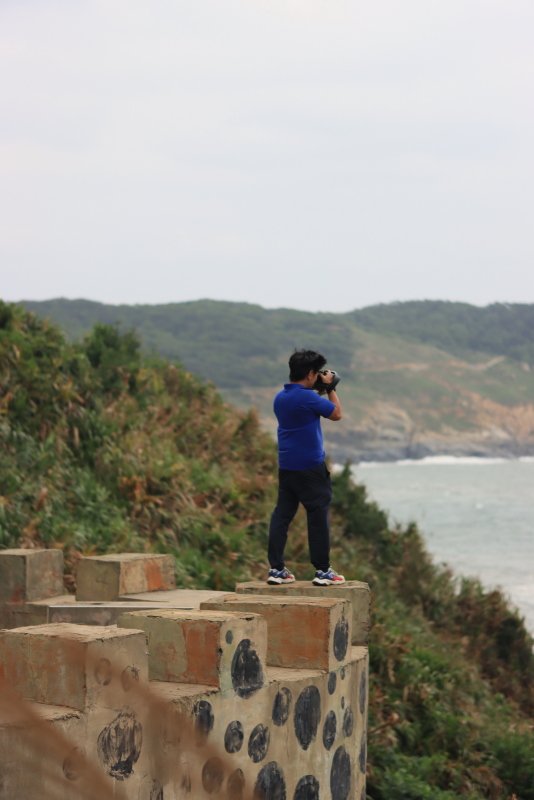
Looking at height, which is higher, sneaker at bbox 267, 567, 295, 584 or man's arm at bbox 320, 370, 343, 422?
man's arm at bbox 320, 370, 343, 422

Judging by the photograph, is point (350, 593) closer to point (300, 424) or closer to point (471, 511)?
point (300, 424)

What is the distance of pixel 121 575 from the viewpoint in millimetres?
9109

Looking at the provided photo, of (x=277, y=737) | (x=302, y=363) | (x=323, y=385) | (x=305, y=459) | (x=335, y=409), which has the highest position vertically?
(x=302, y=363)

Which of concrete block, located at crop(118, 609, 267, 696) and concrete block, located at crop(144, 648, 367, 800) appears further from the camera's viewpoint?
concrete block, located at crop(118, 609, 267, 696)

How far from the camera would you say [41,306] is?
133125 millimetres

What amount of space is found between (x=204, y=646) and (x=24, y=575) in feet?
11.8

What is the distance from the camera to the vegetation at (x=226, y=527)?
40.9 ft

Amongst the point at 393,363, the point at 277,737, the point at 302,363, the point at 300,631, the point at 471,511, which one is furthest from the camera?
the point at 393,363

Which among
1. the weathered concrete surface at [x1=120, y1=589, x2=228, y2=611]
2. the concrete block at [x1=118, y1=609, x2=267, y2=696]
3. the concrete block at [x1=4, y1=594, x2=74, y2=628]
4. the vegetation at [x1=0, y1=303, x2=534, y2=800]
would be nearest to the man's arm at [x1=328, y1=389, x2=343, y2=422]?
the weathered concrete surface at [x1=120, y1=589, x2=228, y2=611]

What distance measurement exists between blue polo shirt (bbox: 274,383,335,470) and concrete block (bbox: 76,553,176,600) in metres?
1.41

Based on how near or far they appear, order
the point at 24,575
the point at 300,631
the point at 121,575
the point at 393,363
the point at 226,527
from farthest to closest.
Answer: the point at 393,363 → the point at 226,527 → the point at 24,575 → the point at 121,575 → the point at 300,631

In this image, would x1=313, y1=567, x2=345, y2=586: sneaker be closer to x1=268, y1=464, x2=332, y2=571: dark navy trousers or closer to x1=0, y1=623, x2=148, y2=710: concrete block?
x1=268, y1=464, x2=332, y2=571: dark navy trousers

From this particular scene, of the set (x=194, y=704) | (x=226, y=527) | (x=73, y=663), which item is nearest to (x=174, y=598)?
(x=194, y=704)

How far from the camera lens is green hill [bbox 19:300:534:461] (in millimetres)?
159750
